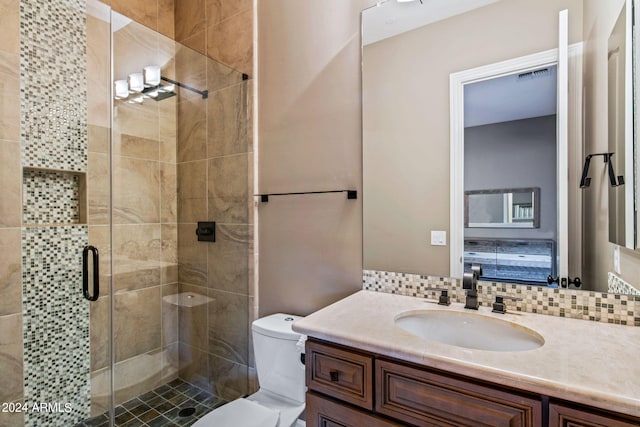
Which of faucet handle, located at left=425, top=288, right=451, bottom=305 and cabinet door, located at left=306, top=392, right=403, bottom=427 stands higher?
faucet handle, located at left=425, top=288, right=451, bottom=305

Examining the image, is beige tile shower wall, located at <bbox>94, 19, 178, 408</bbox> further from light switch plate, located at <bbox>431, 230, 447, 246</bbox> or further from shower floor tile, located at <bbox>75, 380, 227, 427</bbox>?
light switch plate, located at <bbox>431, 230, 447, 246</bbox>

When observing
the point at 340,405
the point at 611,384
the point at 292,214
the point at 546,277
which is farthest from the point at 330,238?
the point at 611,384

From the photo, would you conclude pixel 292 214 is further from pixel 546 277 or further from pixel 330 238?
pixel 546 277

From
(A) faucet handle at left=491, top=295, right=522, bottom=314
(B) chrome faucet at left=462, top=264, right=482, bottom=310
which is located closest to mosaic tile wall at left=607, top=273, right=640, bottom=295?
(A) faucet handle at left=491, top=295, right=522, bottom=314

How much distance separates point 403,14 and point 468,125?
0.62 metres

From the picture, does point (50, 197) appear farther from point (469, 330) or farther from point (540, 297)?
point (540, 297)

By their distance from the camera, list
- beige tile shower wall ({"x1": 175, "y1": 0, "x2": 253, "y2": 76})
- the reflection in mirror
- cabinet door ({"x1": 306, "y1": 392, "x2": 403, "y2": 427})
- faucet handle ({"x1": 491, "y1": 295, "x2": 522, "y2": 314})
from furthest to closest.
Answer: beige tile shower wall ({"x1": 175, "y1": 0, "x2": 253, "y2": 76}), faucet handle ({"x1": 491, "y1": 295, "x2": 522, "y2": 314}), the reflection in mirror, cabinet door ({"x1": 306, "y1": 392, "x2": 403, "y2": 427})

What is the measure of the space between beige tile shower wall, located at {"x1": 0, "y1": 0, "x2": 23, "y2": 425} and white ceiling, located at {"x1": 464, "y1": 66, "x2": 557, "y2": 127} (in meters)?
2.15

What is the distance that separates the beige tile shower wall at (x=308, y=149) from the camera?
62.4 inches

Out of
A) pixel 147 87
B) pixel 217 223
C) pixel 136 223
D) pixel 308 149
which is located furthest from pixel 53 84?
pixel 308 149

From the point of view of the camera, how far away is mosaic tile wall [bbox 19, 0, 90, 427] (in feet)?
5.25

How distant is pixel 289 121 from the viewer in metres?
1.79

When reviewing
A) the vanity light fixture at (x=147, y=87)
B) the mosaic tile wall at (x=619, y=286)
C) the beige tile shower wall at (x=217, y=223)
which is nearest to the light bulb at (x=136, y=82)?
the vanity light fixture at (x=147, y=87)

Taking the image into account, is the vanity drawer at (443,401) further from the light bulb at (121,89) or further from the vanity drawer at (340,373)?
the light bulb at (121,89)
